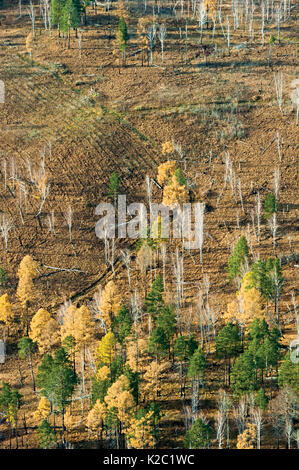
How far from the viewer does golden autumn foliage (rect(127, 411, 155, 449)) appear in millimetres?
97562

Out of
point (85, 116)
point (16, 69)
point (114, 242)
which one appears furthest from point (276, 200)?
point (16, 69)

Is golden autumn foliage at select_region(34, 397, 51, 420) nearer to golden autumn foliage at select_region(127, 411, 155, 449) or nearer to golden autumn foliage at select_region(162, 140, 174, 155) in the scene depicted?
golden autumn foliage at select_region(127, 411, 155, 449)

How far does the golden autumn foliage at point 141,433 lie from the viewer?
9756 cm

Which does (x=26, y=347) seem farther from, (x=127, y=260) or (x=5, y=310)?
(x=127, y=260)

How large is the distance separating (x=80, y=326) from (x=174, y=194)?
98.7 feet

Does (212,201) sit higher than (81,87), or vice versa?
(81,87)

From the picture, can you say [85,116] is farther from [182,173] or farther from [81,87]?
[182,173]

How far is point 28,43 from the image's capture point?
173500 mm

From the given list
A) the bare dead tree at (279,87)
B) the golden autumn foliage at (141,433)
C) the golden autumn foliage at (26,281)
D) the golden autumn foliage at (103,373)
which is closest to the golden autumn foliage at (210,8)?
the bare dead tree at (279,87)

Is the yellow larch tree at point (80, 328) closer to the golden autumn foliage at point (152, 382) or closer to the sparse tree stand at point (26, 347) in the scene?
the sparse tree stand at point (26, 347)

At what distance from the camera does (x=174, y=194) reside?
13350 centimetres

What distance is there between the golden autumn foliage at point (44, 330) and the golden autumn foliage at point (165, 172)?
110 feet

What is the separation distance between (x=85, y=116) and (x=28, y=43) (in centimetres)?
2772

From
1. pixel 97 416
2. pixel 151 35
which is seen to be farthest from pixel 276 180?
pixel 151 35
